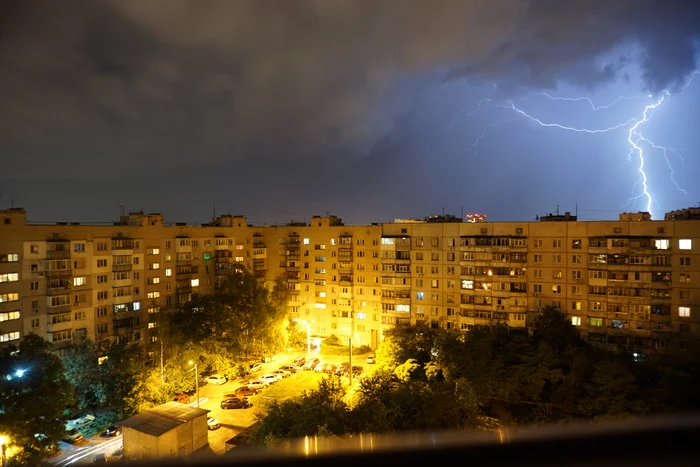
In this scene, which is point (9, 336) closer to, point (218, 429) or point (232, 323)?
point (232, 323)

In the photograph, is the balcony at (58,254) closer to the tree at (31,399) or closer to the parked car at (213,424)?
the tree at (31,399)

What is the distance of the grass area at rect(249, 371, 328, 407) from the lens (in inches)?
665

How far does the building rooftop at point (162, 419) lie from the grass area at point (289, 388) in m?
4.04

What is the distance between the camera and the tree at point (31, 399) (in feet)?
32.9

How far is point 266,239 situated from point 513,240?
604 inches

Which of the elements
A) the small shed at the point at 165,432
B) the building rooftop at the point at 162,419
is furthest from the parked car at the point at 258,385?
the small shed at the point at 165,432

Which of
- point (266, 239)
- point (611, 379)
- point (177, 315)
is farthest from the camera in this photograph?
point (266, 239)

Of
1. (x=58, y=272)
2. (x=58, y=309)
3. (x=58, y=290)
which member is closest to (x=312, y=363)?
(x=58, y=309)

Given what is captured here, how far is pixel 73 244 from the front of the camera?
60.0 ft

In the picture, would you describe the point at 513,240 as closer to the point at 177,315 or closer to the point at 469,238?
the point at 469,238

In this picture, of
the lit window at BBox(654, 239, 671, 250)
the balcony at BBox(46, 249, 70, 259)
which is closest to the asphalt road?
the balcony at BBox(46, 249, 70, 259)

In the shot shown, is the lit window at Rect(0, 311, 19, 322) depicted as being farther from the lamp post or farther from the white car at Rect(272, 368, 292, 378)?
the white car at Rect(272, 368, 292, 378)

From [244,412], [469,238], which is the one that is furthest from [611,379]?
[244,412]

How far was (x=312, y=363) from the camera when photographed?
21.5m
